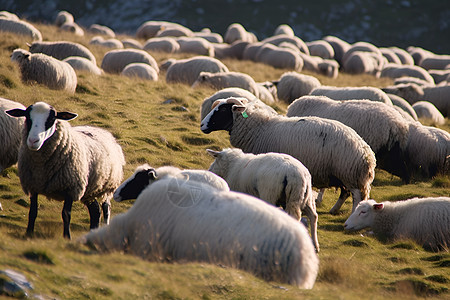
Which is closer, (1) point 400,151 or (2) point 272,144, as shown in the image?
(2) point 272,144

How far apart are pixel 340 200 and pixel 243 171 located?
274 cm

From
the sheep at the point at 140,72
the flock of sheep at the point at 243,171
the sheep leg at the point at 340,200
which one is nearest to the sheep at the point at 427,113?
the flock of sheep at the point at 243,171

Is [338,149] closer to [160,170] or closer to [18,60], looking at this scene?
[160,170]

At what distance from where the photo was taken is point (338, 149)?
8.92 meters

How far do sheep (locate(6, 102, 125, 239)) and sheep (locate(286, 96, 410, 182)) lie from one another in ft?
18.8

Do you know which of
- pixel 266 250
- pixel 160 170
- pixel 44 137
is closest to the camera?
pixel 266 250

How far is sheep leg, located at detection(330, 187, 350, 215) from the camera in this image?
962 cm

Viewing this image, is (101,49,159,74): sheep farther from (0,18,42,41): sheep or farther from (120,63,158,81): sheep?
(0,18,42,41): sheep

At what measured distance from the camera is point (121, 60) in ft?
64.6

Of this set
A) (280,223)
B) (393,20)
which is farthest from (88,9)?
(280,223)

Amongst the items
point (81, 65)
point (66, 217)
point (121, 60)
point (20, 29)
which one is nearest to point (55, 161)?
point (66, 217)

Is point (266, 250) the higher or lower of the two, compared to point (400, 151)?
higher

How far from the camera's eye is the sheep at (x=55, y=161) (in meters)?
6.34

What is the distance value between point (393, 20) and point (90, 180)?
226ft
